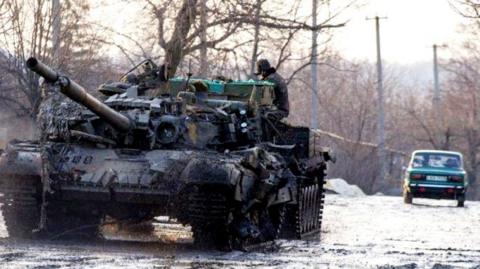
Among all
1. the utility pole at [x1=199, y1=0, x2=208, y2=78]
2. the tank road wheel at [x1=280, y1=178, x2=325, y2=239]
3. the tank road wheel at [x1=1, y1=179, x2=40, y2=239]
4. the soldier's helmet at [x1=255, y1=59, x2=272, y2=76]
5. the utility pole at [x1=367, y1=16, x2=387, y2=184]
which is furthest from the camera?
the utility pole at [x1=367, y1=16, x2=387, y2=184]

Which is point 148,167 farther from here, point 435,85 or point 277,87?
point 435,85

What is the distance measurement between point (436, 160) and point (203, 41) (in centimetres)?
1019

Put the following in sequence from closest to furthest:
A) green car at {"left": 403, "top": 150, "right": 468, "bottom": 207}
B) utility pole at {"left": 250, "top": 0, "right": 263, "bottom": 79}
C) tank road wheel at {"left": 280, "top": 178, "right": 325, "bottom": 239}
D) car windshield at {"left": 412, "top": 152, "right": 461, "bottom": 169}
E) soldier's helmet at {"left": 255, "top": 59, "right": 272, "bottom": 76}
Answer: tank road wheel at {"left": 280, "top": 178, "right": 325, "bottom": 239} < soldier's helmet at {"left": 255, "top": 59, "right": 272, "bottom": 76} < utility pole at {"left": 250, "top": 0, "right": 263, "bottom": 79} < green car at {"left": 403, "top": 150, "right": 468, "bottom": 207} < car windshield at {"left": 412, "top": 152, "right": 461, "bottom": 169}

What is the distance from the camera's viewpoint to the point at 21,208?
18.1m

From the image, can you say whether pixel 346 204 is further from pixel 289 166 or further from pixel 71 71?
pixel 289 166

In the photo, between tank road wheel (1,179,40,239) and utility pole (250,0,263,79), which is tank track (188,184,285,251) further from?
utility pole (250,0,263,79)

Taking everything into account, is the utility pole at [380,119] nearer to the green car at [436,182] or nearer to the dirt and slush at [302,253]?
the green car at [436,182]

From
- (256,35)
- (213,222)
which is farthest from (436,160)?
(213,222)

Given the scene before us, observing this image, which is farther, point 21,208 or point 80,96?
point 21,208

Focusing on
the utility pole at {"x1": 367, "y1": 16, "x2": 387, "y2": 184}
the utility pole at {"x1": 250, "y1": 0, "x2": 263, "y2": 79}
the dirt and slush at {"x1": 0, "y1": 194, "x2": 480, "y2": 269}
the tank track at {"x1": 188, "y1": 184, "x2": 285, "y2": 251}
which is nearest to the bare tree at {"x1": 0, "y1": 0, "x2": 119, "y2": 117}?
the utility pole at {"x1": 250, "y1": 0, "x2": 263, "y2": 79}

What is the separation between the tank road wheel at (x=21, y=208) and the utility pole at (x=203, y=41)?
10.4 meters

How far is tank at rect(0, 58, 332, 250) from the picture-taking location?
1745 centimetres

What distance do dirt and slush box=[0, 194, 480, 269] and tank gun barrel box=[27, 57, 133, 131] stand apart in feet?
5.26

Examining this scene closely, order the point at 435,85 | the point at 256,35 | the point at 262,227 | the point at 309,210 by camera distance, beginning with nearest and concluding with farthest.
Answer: the point at 262,227 < the point at 309,210 < the point at 256,35 < the point at 435,85
